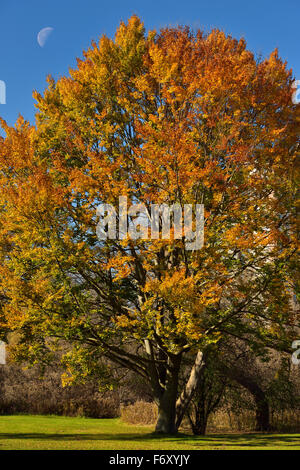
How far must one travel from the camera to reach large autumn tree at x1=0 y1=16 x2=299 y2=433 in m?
11.7

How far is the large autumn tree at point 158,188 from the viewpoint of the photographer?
11680 mm

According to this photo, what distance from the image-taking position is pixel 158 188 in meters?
12.9

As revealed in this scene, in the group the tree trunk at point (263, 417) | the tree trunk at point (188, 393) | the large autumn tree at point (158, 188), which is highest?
the large autumn tree at point (158, 188)

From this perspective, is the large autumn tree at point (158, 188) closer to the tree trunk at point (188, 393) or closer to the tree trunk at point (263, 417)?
the tree trunk at point (188, 393)

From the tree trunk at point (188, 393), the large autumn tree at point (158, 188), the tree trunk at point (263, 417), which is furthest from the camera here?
the tree trunk at point (263, 417)

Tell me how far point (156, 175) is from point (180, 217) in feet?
4.57

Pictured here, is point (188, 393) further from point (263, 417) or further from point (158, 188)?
point (158, 188)

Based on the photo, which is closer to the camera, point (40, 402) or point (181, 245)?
point (181, 245)

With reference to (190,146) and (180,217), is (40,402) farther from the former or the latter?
(190,146)

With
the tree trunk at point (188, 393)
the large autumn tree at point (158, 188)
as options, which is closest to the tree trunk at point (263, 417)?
the tree trunk at point (188, 393)

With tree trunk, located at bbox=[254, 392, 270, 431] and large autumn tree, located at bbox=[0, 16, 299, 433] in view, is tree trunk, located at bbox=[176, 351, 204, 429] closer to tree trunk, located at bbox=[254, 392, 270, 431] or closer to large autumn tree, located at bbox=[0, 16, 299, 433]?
large autumn tree, located at bbox=[0, 16, 299, 433]

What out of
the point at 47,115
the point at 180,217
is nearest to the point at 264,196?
the point at 180,217

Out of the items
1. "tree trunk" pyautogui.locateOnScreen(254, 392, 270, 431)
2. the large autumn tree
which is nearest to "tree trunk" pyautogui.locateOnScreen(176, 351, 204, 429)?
the large autumn tree
